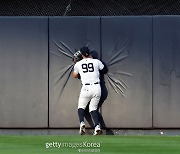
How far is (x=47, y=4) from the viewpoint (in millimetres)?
14156

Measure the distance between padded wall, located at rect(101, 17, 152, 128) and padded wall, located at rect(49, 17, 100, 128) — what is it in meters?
0.30

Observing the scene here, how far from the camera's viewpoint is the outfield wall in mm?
13000

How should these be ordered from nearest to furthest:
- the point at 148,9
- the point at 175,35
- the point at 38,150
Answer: the point at 38,150
the point at 175,35
the point at 148,9

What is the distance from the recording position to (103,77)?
43.0 ft

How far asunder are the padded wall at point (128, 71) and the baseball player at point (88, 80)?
274 mm

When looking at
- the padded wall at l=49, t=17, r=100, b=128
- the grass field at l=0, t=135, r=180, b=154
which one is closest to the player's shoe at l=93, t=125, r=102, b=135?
the padded wall at l=49, t=17, r=100, b=128

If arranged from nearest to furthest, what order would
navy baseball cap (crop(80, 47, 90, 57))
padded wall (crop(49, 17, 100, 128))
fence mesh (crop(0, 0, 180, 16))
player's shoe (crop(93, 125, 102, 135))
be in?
player's shoe (crop(93, 125, 102, 135)) → navy baseball cap (crop(80, 47, 90, 57)) → padded wall (crop(49, 17, 100, 128)) → fence mesh (crop(0, 0, 180, 16))

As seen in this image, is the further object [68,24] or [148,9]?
[148,9]

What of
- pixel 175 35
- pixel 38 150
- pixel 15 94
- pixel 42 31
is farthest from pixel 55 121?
pixel 38 150

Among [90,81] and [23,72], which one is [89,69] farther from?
[23,72]

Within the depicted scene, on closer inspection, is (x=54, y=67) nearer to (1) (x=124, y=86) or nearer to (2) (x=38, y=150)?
(1) (x=124, y=86)

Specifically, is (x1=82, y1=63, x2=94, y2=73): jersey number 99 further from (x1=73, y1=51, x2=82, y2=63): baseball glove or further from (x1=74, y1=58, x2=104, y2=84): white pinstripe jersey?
(x1=73, y1=51, x2=82, y2=63): baseball glove

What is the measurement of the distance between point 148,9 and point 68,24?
1.86 metres

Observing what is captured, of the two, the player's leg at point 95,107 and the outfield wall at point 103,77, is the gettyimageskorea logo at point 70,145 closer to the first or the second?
the player's leg at point 95,107
